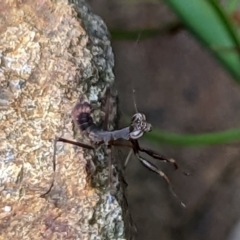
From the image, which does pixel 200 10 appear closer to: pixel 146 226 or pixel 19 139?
pixel 19 139

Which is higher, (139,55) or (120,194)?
(120,194)

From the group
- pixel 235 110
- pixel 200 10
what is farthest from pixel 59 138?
pixel 235 110

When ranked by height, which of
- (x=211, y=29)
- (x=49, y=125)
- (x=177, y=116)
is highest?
(x=211, y=29)

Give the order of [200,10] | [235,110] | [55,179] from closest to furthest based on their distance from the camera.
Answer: [55,179] < [200,10] < [235,110]

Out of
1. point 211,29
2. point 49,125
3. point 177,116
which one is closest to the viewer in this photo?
point 49,125

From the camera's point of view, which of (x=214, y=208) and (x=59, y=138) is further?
(x=214, y=208)

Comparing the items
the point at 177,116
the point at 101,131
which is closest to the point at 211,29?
the point at 101,131

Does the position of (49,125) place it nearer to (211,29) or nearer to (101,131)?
(101,131)
